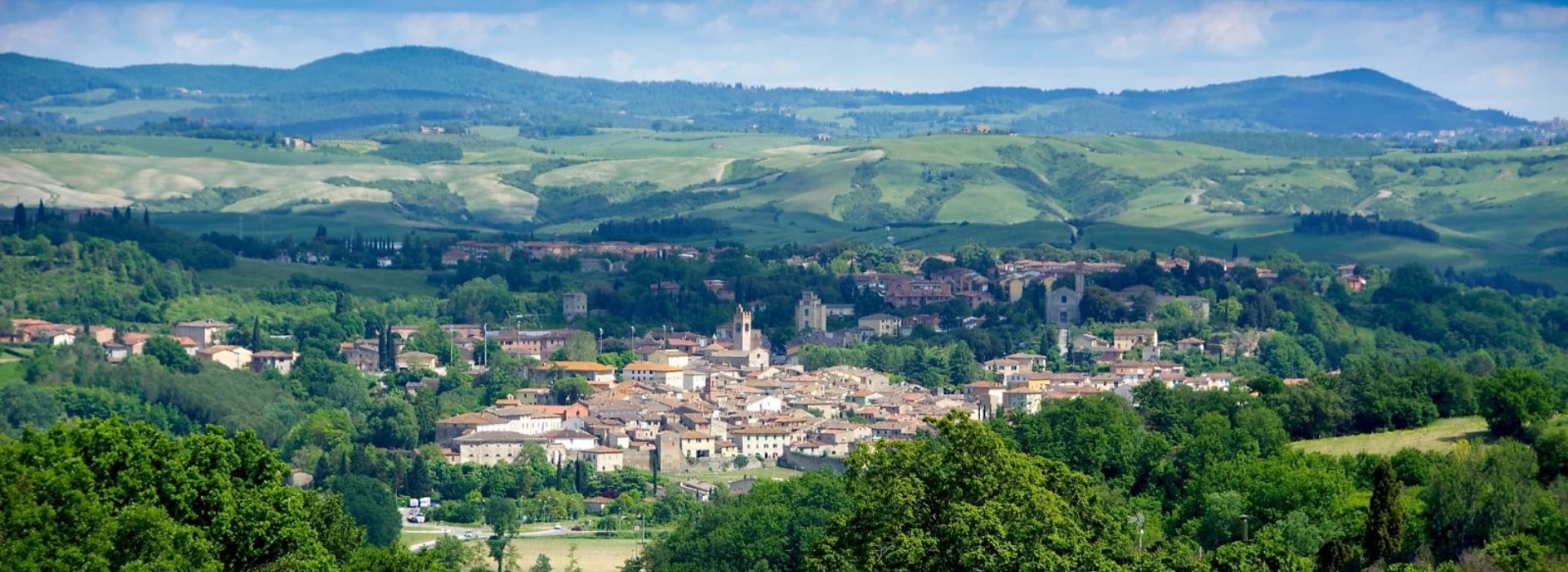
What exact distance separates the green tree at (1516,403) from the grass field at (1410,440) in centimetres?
56

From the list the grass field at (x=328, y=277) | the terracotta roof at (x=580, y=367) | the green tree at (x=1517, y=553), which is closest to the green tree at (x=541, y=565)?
the green tree at (x=1517, y=553)

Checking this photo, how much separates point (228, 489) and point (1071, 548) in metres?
11.3

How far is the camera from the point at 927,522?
1427 inches

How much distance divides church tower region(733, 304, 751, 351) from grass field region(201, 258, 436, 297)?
2225 cm

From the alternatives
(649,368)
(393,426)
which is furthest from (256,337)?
(393,426)

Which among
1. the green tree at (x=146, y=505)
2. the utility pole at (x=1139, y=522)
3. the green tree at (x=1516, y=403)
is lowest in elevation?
the utility pole at (x=1139, y=522)

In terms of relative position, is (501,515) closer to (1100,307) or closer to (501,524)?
(501,524)

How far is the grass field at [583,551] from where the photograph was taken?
224ft

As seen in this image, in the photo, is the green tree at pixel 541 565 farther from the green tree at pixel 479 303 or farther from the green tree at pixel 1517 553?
the green tree at pixel 479 303

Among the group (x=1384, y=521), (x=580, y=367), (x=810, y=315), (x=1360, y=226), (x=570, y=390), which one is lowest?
(x=810, y=315)

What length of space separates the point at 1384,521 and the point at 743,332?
254 feet

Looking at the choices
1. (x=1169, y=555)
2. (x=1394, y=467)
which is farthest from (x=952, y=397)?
(x=1169, y=555)

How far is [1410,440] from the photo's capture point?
206ft

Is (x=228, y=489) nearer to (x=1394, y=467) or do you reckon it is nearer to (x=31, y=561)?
(x=31, y=561)
